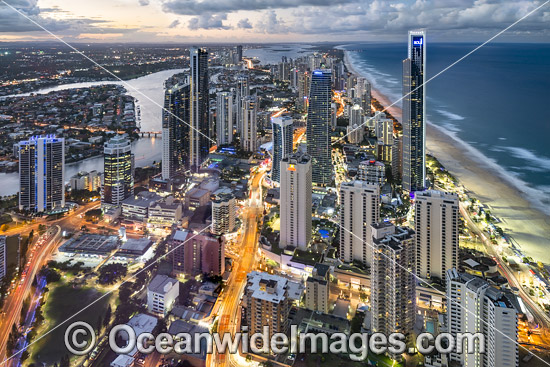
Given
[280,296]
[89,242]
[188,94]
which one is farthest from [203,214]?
[188,94]

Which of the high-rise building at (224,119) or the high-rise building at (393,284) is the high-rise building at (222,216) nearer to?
the high-rise building at (393,284)

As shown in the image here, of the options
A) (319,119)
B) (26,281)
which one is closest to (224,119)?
(319,119)

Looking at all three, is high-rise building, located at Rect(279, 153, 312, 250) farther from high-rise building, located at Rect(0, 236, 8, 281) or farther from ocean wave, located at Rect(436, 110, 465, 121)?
ocean wave, located at Rect(436, 110, 465, 121)

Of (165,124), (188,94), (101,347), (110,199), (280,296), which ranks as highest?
(188,94)

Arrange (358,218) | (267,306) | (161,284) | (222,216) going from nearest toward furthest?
(267,306)
(161,284)
(358,218)
(222,216)

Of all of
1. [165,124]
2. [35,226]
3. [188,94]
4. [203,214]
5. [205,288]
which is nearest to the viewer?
[205,288]

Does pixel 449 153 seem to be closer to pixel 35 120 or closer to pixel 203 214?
pixel 203 214

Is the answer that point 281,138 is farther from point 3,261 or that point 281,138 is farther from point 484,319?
point 484,319

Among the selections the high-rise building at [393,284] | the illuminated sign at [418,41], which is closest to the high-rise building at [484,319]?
the high-rise building at [393,284]

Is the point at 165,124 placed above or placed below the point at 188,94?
below
